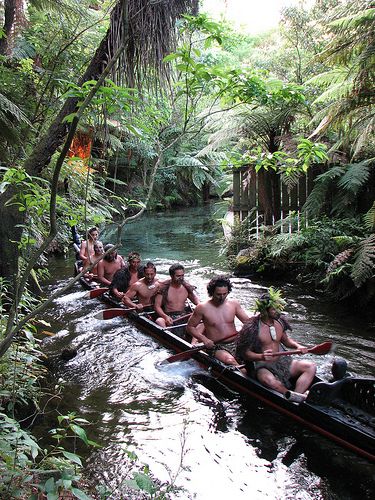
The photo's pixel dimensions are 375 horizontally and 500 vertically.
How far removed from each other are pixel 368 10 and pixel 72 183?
5609 millimetres

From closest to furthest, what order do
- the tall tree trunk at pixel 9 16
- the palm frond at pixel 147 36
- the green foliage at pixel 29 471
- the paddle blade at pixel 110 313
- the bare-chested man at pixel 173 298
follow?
the green foliage at pixel 29 471
the palm frond at pixel 147 36
the tall tree trunk at pixel 9 16
the bare-chested man at pixel 173 298
the paddle blade at pixel 110 313

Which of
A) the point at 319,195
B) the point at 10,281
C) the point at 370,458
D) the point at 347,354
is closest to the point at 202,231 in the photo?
the point at 319,195

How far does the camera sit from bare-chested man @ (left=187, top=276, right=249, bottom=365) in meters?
5.90

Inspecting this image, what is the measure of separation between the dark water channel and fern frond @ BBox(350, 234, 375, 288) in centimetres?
85

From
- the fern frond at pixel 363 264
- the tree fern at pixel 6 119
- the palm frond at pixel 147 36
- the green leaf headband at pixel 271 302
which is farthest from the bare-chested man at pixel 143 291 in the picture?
the palm frond at pixel 147 36

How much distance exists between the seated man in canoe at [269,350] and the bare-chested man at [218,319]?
0.74 meters

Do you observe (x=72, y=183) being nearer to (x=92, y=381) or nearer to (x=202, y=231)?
(x=92, y=381)

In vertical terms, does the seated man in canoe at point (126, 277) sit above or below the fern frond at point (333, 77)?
below

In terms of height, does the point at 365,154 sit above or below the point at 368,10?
below

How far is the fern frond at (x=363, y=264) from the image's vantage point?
7191 mm

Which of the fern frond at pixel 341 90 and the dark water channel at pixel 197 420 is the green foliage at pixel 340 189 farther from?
the dark water channel at pixel 197 420

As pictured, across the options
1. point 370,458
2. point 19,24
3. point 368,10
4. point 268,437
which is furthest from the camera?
point 368,10

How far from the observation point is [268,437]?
4668 millimetres

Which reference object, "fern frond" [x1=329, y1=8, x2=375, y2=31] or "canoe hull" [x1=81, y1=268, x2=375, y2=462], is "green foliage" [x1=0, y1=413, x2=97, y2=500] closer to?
"canoe hull" [x1=81, y1=268, x2=375, y2=462]
